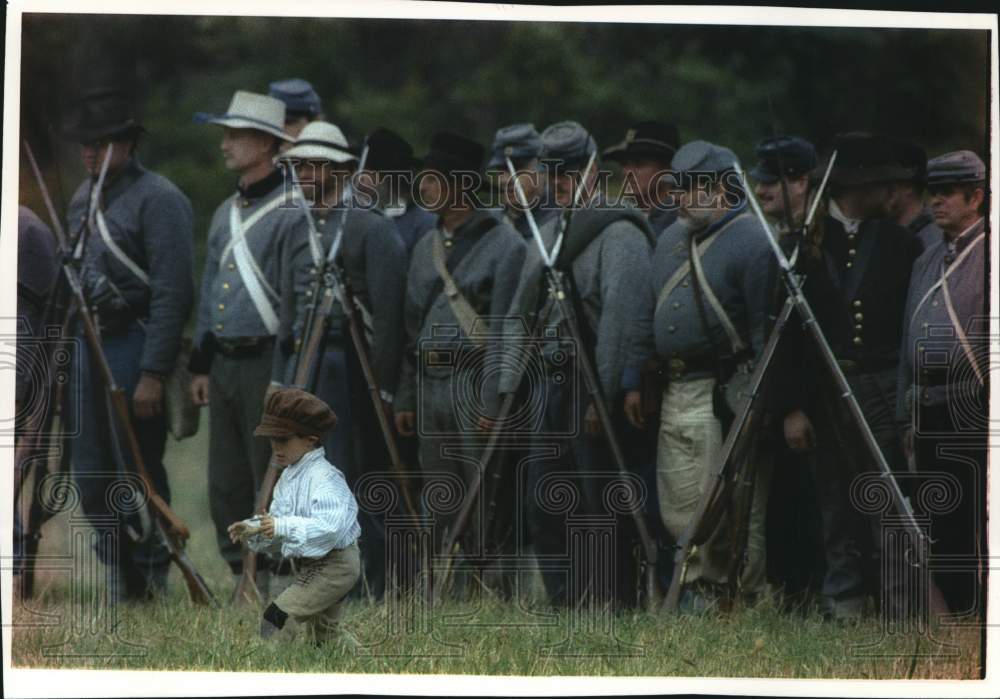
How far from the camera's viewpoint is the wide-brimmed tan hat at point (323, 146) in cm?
896

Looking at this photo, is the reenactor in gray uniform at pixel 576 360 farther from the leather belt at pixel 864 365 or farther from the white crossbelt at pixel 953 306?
the white crossbelt at pixel 953 306

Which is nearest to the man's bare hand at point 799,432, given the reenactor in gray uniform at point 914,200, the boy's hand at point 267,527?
the reenactor in gray uniform at point 914,200

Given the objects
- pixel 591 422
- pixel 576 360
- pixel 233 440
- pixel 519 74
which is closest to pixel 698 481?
pixel 591 422

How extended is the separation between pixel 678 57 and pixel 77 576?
3529 mm

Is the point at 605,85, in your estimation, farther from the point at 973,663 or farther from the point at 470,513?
the point at 973,663

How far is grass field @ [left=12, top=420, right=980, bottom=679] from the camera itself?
336 inches

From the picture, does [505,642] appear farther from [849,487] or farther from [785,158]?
[785,158]

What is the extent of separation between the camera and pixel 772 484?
884 centimetres

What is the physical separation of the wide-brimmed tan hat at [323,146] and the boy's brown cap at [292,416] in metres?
1.31

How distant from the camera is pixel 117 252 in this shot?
9031 mm

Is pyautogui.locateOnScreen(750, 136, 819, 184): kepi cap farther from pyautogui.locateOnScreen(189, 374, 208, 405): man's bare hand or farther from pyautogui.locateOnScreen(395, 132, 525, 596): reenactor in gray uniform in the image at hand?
pyautogui.locateOnScreen(189, 374, 208, 405): man's bare hand

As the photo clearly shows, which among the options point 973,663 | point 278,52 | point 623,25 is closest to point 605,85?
point 623,25

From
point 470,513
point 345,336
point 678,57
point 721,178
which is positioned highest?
point 678,57

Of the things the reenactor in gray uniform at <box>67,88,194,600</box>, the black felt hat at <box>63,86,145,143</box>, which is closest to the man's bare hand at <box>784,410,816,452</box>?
the reenactor in gray uniform at <box>67,88,194,600</box>
